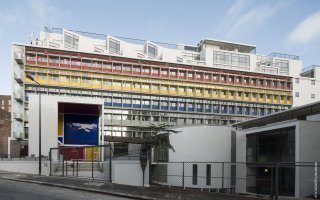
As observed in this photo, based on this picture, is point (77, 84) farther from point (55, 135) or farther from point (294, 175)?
point (294, 175)

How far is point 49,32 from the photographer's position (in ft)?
231

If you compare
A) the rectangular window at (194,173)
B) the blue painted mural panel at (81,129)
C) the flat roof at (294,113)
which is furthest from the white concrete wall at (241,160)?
the blue painted mural panel at (81,129)

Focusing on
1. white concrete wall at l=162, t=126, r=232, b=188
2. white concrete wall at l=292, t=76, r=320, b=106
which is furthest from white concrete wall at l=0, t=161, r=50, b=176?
white concrete wall at l=292, t=76, r=320, b=106

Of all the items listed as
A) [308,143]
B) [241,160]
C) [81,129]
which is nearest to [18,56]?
[81,129]

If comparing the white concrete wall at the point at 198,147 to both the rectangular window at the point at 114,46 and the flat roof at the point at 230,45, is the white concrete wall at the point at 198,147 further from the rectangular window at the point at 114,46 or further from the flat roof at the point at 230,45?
the flat roof at the point at 230,45

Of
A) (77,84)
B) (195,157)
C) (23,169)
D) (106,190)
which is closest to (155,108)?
(77,84)

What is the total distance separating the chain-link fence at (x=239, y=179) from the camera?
26086mm

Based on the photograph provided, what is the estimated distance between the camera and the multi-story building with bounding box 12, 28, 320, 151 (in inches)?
2591

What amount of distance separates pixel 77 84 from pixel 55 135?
34.9 m

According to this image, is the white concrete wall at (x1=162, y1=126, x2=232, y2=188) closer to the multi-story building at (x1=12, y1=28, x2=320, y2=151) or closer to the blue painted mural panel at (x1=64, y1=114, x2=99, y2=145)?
the blue painted mural panel at (x1=64, y1=114, x2=99, y2=145)

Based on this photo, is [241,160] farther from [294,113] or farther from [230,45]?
[230,45]

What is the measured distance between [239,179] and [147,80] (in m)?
42.2

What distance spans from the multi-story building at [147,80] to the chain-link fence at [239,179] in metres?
34.3

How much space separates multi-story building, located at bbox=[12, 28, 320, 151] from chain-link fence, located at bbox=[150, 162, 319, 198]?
113 ft
